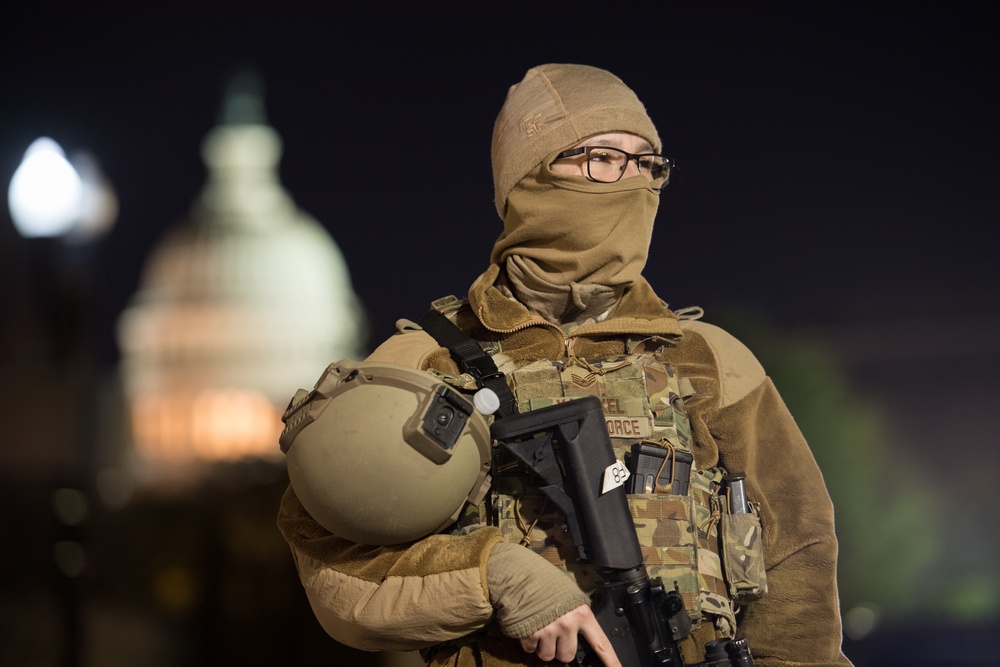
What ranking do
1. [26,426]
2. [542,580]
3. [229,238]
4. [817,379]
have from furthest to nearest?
[229,238]
[817,379]
[26,426]
[542,580]

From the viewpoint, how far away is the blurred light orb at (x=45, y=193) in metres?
6.11

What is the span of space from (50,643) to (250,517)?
5272 mm

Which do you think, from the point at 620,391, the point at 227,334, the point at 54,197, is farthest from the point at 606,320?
the point at 227,334

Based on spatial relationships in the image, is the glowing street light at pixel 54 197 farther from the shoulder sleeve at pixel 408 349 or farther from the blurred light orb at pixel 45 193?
the shoulder sleeve at pixel 408 349

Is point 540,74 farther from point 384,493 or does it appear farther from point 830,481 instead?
point 830,481

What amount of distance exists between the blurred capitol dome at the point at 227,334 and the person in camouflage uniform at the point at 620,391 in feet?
208

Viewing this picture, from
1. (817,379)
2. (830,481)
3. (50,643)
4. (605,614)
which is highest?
(605,614)

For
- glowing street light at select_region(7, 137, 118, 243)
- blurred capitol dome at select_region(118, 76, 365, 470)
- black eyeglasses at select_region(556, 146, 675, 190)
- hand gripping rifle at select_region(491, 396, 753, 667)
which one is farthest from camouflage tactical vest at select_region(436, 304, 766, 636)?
blurred capitol dome at select_region(118, 76, 365, 470)

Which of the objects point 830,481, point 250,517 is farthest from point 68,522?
point 830,481

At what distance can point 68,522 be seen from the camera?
5.98 meters

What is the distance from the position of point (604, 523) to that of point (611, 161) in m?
0.93

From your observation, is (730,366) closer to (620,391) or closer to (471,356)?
(620,391)

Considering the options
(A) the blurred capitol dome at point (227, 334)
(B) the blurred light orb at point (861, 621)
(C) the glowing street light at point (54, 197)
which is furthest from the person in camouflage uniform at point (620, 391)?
(A) the blurred capitol dome at point (227, 334)

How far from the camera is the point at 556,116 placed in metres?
3.19
